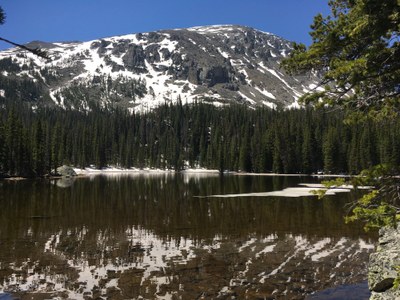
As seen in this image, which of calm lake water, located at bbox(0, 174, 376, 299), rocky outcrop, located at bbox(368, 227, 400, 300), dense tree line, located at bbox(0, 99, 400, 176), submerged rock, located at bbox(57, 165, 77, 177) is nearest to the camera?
rocky outcrop, located at bbox(368, 227, 400, 300)

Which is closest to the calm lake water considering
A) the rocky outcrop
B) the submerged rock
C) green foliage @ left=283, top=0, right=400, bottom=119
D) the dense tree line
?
the rocky outcrop

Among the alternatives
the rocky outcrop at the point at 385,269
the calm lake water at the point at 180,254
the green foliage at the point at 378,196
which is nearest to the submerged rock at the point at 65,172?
the calm lake water at the point at 180,254

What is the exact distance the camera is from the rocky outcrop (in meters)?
10.5

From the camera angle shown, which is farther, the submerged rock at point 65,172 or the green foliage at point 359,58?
the submerged rock at point 65,172

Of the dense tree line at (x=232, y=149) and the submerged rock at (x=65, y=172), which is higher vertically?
the dense tree line at (x=232, y=149)

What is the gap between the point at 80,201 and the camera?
146ft

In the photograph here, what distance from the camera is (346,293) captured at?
13.8m

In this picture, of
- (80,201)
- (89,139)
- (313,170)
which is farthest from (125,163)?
(80,201)

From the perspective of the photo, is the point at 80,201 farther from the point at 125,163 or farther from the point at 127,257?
the point at 125,163

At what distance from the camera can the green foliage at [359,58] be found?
27.4ft

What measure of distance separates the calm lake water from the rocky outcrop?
2.45m

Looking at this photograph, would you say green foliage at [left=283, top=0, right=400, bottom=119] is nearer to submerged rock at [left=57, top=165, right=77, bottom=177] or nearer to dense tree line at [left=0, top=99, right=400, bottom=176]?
dense tree line at [left=0, top=99, right=400, bottom=176]

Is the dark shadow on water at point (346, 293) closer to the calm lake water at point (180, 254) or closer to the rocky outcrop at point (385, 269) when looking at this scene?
the calm lake water at point (180, 254)

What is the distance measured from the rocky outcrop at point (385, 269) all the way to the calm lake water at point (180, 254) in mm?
2452
